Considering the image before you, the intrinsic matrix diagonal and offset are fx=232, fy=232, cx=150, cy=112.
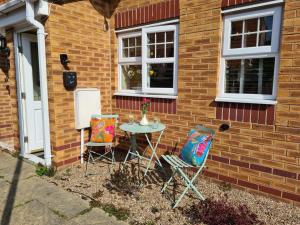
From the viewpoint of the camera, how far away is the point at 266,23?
2.97 meters

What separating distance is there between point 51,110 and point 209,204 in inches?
111

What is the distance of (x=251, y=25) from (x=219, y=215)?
7.92 ft

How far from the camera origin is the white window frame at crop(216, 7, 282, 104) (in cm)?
287

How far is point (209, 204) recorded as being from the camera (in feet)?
8.68

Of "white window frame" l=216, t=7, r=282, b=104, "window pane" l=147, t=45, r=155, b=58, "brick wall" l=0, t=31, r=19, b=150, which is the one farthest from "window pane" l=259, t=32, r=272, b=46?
"brick wall" l=0, t=31, r=19, b=150

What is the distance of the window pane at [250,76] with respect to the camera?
9.98 ft

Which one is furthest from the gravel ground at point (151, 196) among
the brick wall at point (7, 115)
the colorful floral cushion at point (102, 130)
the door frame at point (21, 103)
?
the brick wall at point (7, 115)

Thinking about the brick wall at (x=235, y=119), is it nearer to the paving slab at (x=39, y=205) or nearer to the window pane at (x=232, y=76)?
the window pane at (x=232, y=76)

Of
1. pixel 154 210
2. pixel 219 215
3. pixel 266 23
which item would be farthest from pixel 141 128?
pixel 266 23

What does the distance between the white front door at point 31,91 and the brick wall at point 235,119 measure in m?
2.46

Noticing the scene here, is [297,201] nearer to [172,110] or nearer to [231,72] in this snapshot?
[231,72]

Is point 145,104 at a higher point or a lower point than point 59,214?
higher

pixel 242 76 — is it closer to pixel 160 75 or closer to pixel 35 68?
pixel 160 75

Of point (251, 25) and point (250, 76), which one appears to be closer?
point (251, 25)
